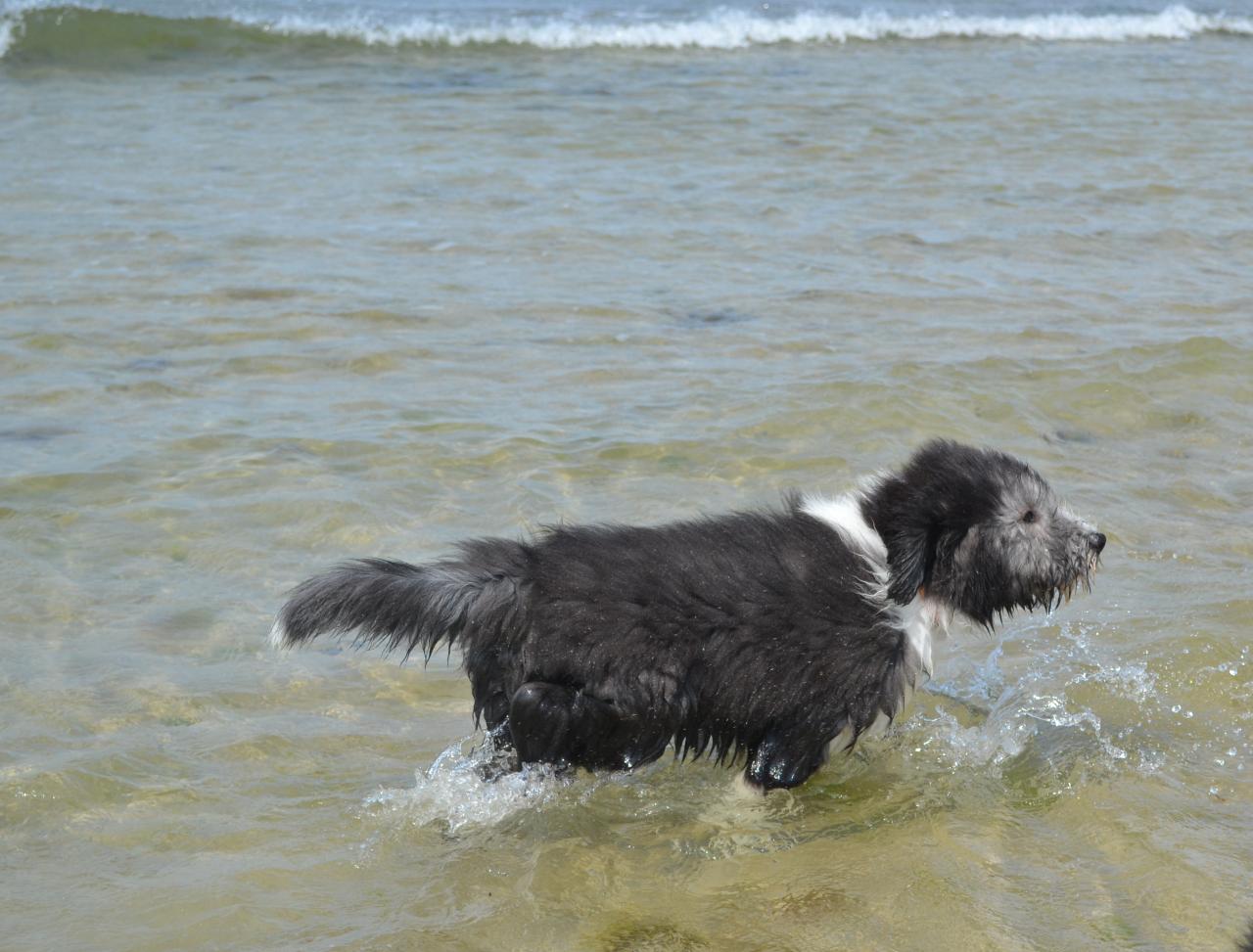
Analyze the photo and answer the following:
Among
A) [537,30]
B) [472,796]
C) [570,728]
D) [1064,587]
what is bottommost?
[472,796]

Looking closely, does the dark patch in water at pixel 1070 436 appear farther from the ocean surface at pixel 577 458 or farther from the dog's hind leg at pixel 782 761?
the dog's hind leg at pixel 782 761

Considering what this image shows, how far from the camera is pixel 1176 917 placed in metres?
3.80

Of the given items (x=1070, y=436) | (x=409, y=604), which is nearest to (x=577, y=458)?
(x=1070, y=436)

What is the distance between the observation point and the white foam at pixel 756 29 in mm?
19172

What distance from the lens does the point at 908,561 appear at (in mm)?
4375

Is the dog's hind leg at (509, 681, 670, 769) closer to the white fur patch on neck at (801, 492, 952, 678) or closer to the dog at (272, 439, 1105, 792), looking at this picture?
the dog at (272, 439, 1105, 792)

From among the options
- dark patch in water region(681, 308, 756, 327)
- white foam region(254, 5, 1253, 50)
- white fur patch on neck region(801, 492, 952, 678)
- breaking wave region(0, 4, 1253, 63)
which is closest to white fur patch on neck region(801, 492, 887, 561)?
white fur patch on neck region(801, 492, 952, 678)

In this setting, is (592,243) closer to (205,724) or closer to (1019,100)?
(205,724)

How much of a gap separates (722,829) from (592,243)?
6.19 metres

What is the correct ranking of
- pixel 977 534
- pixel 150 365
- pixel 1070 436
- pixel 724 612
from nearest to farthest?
pixel 724 612
pixel 977 534
pixel 1070 436
pixel 150 365

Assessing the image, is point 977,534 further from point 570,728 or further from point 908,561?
point 570,728

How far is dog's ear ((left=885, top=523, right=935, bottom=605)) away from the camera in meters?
4.36

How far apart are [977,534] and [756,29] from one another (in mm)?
16970

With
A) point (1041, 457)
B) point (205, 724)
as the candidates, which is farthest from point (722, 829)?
point (1041, 457)
